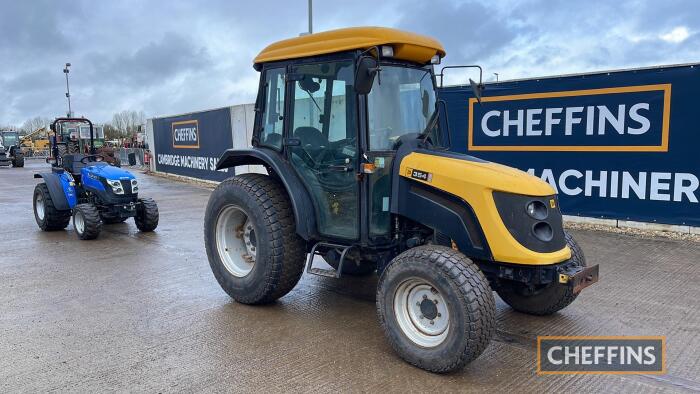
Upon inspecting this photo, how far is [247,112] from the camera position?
558 inches

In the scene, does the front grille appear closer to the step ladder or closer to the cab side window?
the cab side window

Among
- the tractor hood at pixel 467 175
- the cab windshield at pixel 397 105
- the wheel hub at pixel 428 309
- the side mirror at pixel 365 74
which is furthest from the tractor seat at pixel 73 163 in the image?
the wheel hub at pixel 428 309

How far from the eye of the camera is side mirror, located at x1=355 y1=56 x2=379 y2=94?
358 cm

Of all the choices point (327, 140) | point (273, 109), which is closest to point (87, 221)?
point (273, 109)

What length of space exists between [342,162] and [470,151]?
5.93 metres

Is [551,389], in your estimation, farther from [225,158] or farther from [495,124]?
[495,124]

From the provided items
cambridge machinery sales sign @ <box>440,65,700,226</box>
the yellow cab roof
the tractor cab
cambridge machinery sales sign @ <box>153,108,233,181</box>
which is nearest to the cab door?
the tractor cab

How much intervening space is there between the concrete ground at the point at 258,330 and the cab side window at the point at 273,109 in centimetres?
157

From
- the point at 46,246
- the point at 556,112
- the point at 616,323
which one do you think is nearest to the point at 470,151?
the point at 556,112

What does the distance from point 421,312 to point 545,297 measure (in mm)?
1380

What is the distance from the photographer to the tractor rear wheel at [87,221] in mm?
7750

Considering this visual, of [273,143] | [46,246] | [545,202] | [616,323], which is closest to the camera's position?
[545,202]

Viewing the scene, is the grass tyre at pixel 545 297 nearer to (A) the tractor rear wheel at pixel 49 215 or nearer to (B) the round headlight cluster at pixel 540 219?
(B) the round headlight cluster at pixel 540 219

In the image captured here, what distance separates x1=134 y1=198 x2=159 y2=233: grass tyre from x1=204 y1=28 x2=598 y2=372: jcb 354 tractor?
3.81 meters
